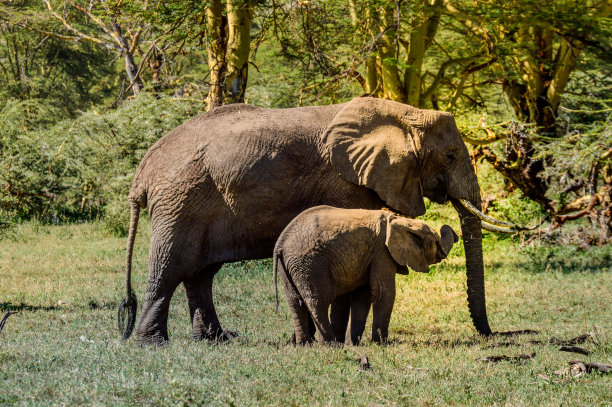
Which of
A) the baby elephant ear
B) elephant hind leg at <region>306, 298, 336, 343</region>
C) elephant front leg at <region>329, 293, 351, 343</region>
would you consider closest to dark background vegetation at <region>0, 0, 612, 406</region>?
elephant hind leg at <region>306, 298, 336, 343</region>

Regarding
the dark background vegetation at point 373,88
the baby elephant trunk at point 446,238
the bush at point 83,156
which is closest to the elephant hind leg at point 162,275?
the baby elephant trunk at point 446,238

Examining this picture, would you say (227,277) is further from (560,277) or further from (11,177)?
(11,177)

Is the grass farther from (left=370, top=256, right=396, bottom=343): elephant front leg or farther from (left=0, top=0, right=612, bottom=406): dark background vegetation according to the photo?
(left=370, top=256, right=396, bottom=343): elephant front leg

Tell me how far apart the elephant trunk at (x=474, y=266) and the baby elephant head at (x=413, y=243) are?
0.32 meters

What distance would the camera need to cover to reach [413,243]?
26.5 feet

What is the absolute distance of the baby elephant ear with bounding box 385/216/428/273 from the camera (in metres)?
7.84

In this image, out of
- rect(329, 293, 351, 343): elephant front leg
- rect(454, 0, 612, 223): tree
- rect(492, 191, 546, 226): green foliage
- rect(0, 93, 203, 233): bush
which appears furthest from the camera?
rect(0, 93, 203, 233): bush

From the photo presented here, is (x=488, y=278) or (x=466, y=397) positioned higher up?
(x=466, y=397)

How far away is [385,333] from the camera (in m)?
7.93

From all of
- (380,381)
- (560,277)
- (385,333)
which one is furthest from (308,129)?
(560,277)

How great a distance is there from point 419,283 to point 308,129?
5480 mm

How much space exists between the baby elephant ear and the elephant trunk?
73 centimetres

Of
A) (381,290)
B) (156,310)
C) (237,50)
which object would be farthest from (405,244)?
(237,50)

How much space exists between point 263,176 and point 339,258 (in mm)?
1111
